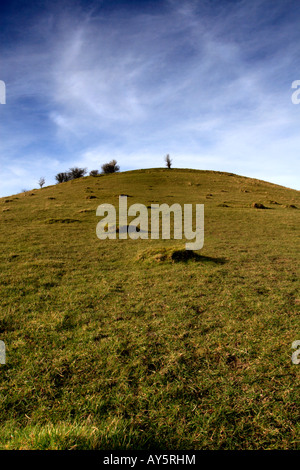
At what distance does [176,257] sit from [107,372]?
7.04m

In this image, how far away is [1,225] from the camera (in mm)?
20203

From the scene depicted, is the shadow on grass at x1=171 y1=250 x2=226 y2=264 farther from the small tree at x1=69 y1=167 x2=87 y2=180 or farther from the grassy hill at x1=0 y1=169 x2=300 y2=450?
the small tree at x1=69 y1=167 x2=87 y2=180

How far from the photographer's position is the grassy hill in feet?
9.61

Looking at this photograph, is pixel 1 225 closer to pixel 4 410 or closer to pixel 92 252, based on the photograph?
pixel 92 252

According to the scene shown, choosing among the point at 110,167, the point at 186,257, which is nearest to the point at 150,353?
the point at 186,257

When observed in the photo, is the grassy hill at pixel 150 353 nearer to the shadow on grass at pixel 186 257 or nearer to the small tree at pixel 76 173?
the shadow on grass at pixel 186 257

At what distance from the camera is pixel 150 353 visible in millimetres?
4418

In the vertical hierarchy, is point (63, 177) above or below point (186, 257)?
above

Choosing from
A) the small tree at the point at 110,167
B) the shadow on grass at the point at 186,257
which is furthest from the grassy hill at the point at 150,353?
the small tree at the point at 110,167

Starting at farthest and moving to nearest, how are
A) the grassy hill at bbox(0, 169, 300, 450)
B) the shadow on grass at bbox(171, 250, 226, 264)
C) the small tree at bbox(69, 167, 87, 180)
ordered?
the small tree at bbox(69, 167, 87, 180) < the shadow on grass at bbox(171, 250, 226, 264) < the grassy hill at bbox(0, 169, 300, 450)

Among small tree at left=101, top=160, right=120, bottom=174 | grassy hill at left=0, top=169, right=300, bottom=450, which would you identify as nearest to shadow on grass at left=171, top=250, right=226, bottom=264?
grassy hill at left=0, top=169, right=300, bottom=450

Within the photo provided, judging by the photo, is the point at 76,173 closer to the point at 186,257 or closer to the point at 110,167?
the point at 110,167

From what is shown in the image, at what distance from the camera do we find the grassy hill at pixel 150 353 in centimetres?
293
